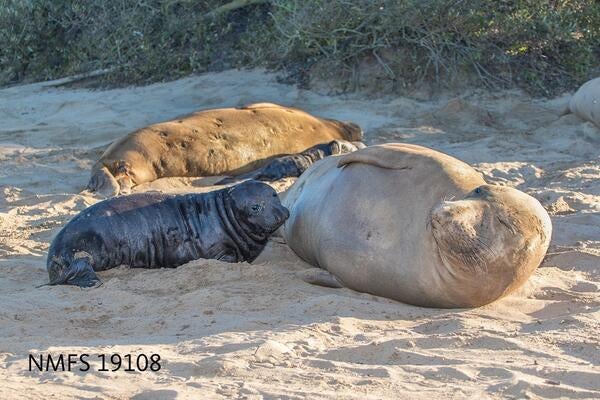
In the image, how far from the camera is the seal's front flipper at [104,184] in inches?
297

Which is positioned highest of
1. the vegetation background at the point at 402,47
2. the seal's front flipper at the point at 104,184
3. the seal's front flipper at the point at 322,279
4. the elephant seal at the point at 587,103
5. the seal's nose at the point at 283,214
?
the vegetation background at the point at 402,47

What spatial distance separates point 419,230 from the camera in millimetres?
4527

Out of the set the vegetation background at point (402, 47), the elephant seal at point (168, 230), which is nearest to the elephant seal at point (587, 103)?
the vegetation background at point (402, 47)

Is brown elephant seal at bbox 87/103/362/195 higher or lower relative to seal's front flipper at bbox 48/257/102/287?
higher

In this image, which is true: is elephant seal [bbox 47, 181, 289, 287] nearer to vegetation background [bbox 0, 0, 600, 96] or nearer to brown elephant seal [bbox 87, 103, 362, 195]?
brown elephant seal [bbox 87, 103, 362, 195]

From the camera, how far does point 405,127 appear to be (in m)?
9.50

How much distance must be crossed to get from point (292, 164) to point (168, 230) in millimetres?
2729

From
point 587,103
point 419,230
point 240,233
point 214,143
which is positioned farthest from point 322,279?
point 587,103

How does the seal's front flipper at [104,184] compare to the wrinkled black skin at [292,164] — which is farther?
the wrinkled black skin at [292,164]

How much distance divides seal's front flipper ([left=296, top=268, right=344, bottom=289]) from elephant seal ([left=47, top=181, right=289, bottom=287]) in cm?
60

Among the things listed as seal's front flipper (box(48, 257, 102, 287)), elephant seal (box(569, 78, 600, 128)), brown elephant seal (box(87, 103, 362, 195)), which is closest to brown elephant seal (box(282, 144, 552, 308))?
seal's front flipper (box(48, 257, 102, 287))

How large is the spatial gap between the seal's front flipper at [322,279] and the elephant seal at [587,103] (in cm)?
533

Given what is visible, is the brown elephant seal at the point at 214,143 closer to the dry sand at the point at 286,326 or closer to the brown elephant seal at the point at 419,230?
the dry sand at the point at 286,326

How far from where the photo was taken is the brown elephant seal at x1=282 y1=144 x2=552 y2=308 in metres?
4.23
